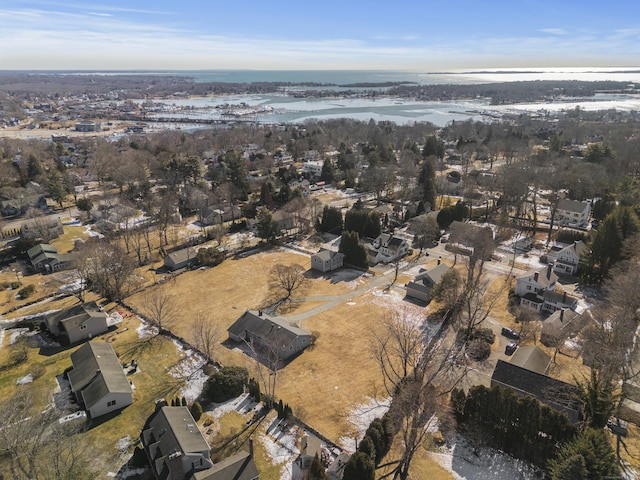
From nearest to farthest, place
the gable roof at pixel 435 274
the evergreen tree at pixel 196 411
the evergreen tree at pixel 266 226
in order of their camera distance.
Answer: the evergreen tree at pixel 196 411 < the gable roof at pixel 435 274 < the evergreen tree at pixel 266 226

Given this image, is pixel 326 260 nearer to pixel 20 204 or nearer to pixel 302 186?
pixel 302 186

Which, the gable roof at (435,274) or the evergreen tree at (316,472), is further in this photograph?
the gable roof at (435,274)

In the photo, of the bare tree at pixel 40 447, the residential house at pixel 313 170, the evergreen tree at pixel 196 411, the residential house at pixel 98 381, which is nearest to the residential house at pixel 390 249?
the evergreen tree at pixel 196 411

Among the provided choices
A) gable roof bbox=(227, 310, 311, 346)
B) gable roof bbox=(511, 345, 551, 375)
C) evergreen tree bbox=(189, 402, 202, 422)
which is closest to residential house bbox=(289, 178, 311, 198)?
gable roof bbox=(227, 310, 311, 346)

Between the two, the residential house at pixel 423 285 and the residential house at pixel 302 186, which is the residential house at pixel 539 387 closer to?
the residential house at pixel 423 285

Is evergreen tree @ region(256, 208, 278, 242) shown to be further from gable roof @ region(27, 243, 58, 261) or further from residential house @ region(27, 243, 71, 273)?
gable roof @ region(27, 243, 58, 261)

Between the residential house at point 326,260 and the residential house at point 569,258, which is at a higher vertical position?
the residential house at point 569,258

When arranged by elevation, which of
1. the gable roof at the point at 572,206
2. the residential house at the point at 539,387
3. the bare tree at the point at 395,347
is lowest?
the bare tree at the point at 395,347

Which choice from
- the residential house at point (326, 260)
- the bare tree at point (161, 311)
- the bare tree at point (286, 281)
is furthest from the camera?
the residential house at point (326, 260)
